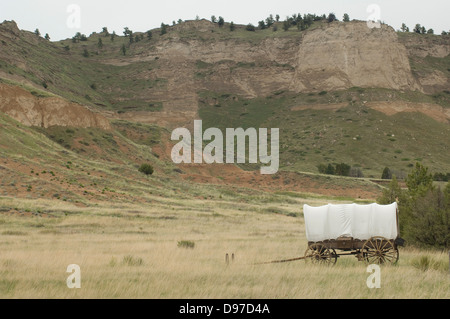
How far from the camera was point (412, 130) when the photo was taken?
91.3m

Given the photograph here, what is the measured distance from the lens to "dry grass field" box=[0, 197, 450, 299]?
Result: 10023 mm

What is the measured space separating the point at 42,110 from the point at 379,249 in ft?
194

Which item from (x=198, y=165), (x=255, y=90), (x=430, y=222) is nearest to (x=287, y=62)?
(x=255, y=90)

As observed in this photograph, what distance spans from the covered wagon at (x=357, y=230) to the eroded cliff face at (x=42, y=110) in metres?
54.2

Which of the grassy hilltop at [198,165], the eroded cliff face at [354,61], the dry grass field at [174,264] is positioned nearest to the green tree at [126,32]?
the grassy hilltop at [198,165]

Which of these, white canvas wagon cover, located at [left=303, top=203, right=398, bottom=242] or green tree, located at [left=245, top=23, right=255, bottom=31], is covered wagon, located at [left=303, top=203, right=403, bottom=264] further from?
green tree, located at [left=245, top=23, right=255, bottom=31]

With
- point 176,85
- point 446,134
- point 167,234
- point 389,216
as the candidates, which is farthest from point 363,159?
point 389,216

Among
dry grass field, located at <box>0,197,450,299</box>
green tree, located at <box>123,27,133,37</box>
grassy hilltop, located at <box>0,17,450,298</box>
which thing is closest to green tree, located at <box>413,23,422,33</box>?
grassy hilltop, located at <box>0,17,450,298</box>

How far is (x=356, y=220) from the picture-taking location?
14.9 m

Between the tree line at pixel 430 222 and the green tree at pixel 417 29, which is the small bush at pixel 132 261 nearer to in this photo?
the tree line at pixel 430 222

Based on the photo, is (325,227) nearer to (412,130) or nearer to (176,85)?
(412,130)
